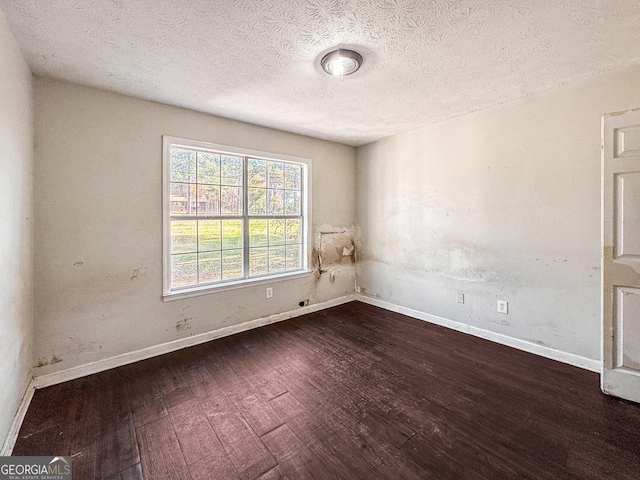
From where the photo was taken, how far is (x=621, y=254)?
6.47 ft

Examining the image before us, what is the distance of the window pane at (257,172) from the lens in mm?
3340

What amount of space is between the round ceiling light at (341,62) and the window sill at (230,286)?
235cm

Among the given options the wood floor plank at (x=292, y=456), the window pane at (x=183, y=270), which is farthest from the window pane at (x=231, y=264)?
the wood floor plank at (x=292, y=456)

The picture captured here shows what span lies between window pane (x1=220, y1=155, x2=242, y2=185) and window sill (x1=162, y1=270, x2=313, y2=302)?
119 cm

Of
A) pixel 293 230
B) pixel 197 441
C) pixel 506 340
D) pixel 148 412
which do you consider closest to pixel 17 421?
pixel 148 412

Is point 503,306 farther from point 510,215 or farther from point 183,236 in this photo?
point 183,236

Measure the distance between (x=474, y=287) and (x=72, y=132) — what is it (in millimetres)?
4158

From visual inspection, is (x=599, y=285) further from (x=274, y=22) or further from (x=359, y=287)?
(x=274, y=22)

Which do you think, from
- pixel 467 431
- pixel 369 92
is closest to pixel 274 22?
pixel 369 92

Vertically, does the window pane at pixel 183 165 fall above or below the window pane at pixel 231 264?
above

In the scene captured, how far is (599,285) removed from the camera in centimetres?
229

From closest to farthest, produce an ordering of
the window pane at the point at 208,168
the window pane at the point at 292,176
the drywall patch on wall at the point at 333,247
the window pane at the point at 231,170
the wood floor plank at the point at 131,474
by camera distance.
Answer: the wood floor plank at the point at 131,474 < the window pane at the point at 208,168 < the window pane at the point at 231,170 < the window pane at the point at 292,176 < the drywall patch on wall at the point at 333,247

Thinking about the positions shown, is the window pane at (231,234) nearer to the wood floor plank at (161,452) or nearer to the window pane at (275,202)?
the window pane at (275,202)

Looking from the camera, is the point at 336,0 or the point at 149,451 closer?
the point at 336,0
